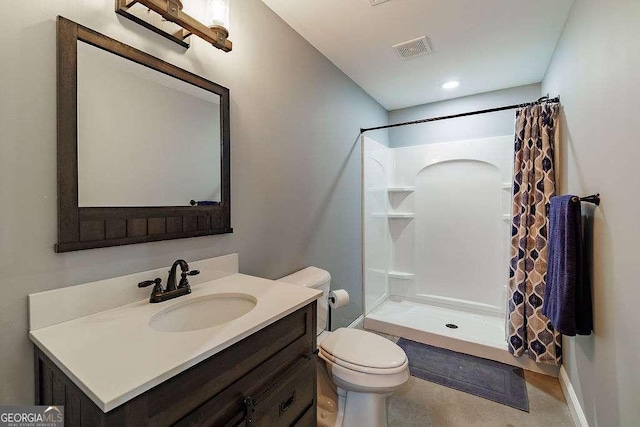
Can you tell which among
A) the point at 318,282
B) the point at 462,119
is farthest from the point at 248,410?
the point at 462,119

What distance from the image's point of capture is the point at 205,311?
46.1 inches

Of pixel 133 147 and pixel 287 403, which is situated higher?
pixel 133 147

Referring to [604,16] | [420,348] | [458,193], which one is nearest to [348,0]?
[604,16]

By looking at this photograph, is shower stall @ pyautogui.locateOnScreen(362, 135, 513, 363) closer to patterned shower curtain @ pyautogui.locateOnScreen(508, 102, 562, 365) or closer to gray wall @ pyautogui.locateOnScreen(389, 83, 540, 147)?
gray wall @ pyautogui.locateOnScreen(389, 83, 540, 147)

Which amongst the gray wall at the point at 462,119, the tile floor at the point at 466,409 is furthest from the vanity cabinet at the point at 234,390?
the gray wall at the point at 462,119

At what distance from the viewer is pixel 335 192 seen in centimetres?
238

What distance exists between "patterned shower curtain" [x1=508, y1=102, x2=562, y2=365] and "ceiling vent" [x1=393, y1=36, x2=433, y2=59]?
2.90 ft

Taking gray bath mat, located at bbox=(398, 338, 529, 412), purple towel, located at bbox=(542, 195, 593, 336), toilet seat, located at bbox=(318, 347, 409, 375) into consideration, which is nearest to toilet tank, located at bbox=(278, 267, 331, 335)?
toilet seat, located at bbox=(318, 347, 409, 375)

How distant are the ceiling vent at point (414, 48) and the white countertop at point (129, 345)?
1.94 metres

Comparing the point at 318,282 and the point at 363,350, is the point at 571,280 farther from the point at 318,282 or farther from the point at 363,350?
the point at 318,282

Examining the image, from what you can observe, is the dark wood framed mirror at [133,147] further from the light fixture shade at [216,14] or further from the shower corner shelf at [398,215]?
the shower corner shelf at [398,215]

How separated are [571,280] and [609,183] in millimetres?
490

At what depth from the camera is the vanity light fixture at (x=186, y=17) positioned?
1.02m

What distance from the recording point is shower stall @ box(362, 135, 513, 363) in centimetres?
286
